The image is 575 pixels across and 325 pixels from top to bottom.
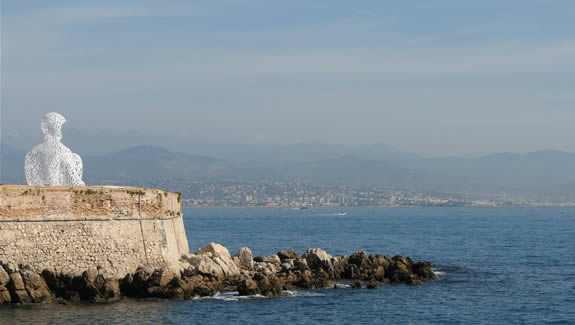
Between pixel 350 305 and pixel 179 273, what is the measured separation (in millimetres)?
8494

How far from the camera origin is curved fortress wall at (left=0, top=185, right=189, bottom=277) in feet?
118

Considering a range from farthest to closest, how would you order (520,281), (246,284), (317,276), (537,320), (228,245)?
(228,245), (520,281), (317,276), (246,284), (537,320)

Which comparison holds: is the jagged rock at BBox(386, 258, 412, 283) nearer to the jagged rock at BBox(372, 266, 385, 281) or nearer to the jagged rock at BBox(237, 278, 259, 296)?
the jagged rock at BBox(372, 266, 385, 281)

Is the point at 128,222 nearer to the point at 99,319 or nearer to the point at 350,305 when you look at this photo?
the point at 99,319

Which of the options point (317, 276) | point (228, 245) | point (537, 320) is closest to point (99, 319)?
point (317, 276)

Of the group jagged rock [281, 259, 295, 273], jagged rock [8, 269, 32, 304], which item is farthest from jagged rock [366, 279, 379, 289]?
jagged rock [8, 269, 32, 304]

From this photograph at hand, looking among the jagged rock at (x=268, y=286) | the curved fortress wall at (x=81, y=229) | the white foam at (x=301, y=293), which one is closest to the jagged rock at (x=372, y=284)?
the white foam at (x=301, y=293)

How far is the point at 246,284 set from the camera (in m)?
38.6

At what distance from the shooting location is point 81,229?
3731 cm

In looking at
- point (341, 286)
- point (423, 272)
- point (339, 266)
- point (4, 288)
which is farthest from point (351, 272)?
point (4, 288)

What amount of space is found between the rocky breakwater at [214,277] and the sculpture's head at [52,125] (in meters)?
8.64

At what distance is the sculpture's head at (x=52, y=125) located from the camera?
1651 inches

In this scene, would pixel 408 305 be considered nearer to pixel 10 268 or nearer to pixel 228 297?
pixel 228 297

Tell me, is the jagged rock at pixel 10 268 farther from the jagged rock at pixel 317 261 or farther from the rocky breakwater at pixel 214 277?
the jagged rock at pixel 317 261
